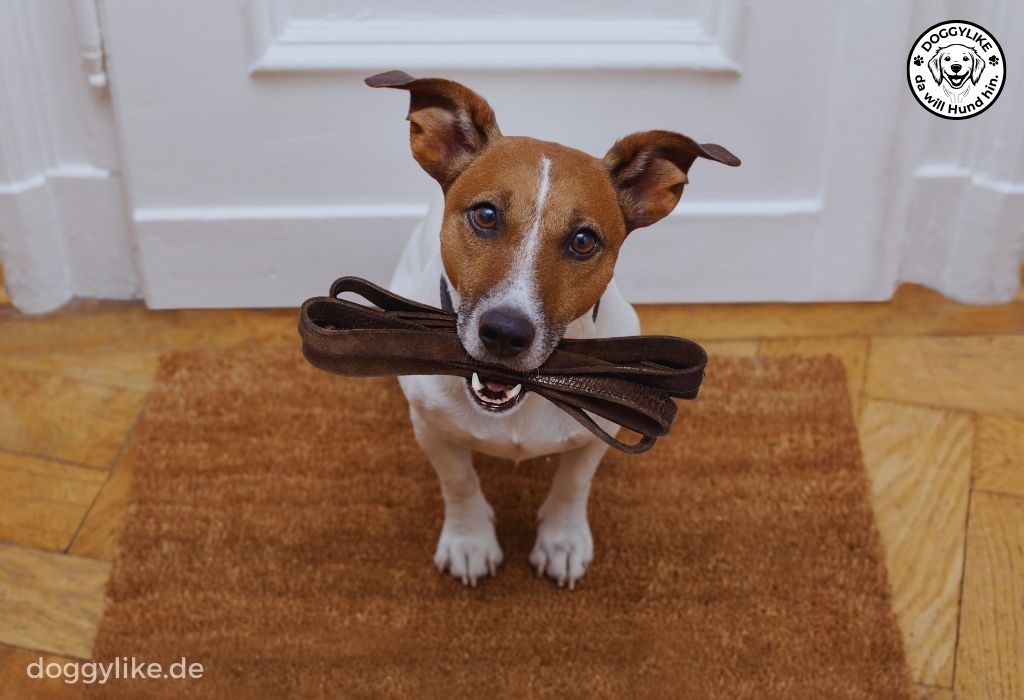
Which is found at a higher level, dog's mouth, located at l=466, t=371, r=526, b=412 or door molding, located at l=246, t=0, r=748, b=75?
door molding, located at l=246, t=0, r=748, b=75

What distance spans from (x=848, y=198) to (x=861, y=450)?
1.82 feet

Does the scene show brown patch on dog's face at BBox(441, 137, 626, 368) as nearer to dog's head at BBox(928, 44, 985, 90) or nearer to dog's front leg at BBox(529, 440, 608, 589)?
dog's front leg at BBox(529, 440, 608, 589)

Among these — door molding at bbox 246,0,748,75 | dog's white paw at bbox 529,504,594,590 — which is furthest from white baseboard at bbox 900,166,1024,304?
dog's white paw at bbox 529,504,594,590

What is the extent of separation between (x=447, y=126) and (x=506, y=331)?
33 cm

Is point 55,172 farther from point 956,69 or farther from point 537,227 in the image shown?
point 956,69

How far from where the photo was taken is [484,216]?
129 centimetres

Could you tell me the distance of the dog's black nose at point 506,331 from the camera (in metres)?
1.21

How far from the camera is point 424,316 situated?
4.43ft

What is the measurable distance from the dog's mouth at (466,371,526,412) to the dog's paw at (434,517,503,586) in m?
0.39

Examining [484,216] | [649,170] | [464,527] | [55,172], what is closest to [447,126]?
[484,216]

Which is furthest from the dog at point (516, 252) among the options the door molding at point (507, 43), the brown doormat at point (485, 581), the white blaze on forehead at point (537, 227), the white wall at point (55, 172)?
the white wall at point (55, 172)

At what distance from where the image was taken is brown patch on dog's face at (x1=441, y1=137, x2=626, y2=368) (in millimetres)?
1239

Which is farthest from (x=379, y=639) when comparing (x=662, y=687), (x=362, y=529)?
(x=662, y=687)

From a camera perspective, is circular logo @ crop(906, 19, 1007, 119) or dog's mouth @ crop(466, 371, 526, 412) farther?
circular logo @ crop(906, 19, 1007, 119)
